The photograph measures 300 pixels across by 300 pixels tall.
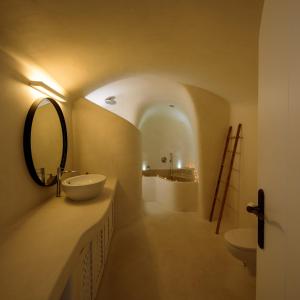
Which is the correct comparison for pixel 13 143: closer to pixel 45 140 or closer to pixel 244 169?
pixel 45 140

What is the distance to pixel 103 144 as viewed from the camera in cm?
266

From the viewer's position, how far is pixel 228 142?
118 inches

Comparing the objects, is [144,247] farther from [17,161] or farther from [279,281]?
[279,281]

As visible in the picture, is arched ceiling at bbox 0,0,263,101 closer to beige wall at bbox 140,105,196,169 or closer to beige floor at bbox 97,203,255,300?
beige floor at bbox 97,203,255,300

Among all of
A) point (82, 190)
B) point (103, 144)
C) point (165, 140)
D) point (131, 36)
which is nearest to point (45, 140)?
point (82, 190)

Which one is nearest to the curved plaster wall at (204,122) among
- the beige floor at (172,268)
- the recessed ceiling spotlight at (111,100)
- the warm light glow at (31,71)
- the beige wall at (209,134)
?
the beige wall at (209,134)

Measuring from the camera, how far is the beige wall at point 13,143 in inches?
45.2

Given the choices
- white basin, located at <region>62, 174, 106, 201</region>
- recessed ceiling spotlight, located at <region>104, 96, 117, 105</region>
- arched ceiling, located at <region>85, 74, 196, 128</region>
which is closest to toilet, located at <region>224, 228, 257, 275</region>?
white basin, located at <region>62, 174, 106, 201</region>

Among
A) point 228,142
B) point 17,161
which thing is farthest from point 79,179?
point 228,142

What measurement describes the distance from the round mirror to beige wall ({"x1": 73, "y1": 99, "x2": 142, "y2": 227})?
0.41 m

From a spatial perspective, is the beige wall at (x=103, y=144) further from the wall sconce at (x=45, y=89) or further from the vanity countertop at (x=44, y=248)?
the vanity countertop at (x=44, y=248)

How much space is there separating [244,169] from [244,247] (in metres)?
1.30

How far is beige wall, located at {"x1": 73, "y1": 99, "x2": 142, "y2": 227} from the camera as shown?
2623 millimetres

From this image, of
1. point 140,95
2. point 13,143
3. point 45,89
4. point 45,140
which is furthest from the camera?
point 140,95
